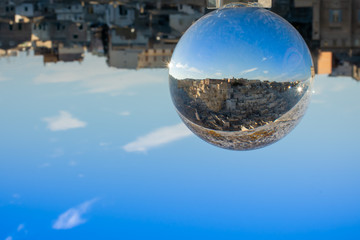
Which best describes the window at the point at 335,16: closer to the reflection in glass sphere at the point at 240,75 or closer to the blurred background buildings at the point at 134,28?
the blurred background buildings at the point at 134,28

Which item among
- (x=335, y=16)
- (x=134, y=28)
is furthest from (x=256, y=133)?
(x=134, y=28)

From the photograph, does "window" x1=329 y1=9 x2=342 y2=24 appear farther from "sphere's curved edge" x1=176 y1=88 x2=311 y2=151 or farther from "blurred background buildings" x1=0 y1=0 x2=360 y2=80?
"sphere's curved edge" x1=176 y1=88 x2=311 y2=151

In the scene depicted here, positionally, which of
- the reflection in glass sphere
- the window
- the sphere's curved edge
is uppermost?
the window

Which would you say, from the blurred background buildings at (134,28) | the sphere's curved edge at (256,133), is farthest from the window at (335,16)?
the sphere's curved edge at (256,133)

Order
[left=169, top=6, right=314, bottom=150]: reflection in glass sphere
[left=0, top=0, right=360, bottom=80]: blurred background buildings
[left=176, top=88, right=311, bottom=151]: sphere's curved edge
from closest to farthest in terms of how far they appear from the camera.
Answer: [left=169, top=6, right=314, bottom=150]: reflection in glass sphere < [left=176, top=88, right=311, bottom=151]: sphere's curved edge < [left=0, top=0, right=360, bottom=80]: blurred background buildings

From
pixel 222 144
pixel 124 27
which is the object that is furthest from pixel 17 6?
pixel 222 144

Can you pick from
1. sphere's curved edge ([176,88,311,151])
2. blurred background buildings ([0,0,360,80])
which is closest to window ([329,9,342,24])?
blurred background buildings ([0,0,360,80])

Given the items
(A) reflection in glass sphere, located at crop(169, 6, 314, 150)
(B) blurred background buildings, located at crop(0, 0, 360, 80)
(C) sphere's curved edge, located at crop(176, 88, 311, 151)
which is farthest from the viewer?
(B) blurred background buildings, located at crop(0, 0, 360, 80)
